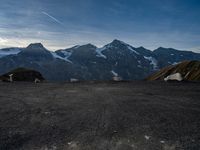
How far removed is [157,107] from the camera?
1186 centimetres

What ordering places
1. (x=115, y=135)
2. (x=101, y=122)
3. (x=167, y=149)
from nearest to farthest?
(x=167, y=149) < (x=115, y=135) < (x=101, y=122)

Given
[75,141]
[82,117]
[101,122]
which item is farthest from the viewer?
[82,117]

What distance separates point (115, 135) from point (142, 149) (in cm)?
133

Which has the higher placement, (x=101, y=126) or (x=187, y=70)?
(x=187, y=70)

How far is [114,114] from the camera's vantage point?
10375 millimetres

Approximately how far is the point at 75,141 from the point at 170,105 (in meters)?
6.99

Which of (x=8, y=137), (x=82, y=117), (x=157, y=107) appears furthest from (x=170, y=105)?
(x=8, y=137)

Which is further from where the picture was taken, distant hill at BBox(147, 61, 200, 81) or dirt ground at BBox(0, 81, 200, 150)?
distant hill at BBox(147, 61, 200, 81)

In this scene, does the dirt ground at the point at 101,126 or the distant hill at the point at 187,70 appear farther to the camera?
the distant hill at the point at 187,70

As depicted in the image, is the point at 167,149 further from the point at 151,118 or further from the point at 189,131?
the point at 151,118

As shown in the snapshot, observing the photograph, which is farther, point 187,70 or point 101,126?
point 187,70

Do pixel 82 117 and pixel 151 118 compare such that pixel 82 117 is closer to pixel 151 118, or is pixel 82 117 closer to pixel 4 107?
pixel 151 118

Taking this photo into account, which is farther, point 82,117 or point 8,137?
point 82,117

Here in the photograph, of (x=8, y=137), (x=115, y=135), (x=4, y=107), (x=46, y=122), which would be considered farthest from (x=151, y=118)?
(x=4, y=107)
